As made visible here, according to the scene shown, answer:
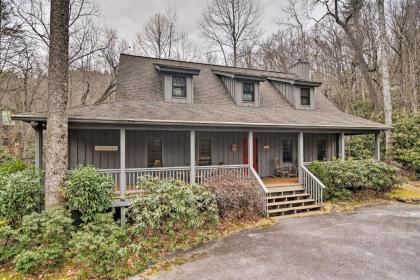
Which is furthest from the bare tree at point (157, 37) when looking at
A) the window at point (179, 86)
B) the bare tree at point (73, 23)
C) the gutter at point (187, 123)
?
the gutter at point (187, 123)

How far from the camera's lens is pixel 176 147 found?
10.8m

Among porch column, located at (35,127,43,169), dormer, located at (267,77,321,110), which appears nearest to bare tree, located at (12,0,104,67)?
porch column, located at (35,127,43,169)

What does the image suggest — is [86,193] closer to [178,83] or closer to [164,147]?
[164,147]

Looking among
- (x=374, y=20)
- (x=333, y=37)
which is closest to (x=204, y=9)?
(x=333, y=37)

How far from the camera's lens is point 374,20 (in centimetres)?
2075

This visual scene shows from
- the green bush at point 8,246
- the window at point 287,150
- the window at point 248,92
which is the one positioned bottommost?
the green bush at point 8,246

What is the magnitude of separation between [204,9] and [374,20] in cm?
1606

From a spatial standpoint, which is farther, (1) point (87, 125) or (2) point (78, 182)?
(1) point (87, 125)

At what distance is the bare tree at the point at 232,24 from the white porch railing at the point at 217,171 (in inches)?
Result: 668

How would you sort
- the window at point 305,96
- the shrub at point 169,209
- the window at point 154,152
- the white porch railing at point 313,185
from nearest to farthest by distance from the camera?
the shrub at point 169,209
the white porch railing at point 313,185
the window at point 154,152
the window at point 305,96

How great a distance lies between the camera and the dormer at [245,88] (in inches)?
505

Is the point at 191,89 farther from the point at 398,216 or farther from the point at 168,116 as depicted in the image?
the point at 398,216

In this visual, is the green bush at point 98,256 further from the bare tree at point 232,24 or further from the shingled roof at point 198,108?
the bare tree at point 232,24

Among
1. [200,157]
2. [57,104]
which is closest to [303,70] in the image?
[200,157]
